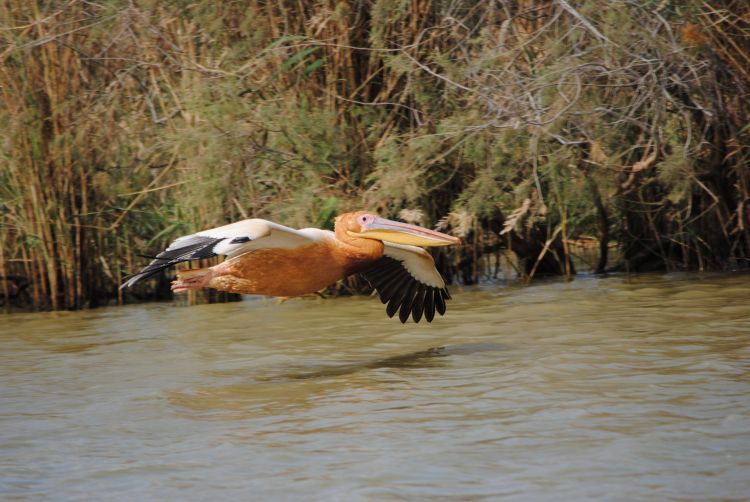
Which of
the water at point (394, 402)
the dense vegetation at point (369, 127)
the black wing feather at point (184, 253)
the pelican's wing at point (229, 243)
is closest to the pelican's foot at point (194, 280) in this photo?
the pelican's wing at point (229, 243)

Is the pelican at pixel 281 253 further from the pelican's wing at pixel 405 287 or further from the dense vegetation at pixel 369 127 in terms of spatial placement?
the dense vegetation at pixel 369 127

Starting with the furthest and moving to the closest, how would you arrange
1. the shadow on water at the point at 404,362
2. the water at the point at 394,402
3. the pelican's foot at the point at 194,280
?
the shadow on water at the point at 404,362 → the pelican's foot at the point at 194,280 → the water at the point at 394,402

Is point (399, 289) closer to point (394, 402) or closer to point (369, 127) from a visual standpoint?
point (394, 402)

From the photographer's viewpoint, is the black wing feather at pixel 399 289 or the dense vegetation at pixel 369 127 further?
the dense vegetation at pixel 369 127

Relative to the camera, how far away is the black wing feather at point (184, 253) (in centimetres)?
600

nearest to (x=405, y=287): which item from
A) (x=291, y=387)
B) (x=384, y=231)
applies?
(x=384, y=231)

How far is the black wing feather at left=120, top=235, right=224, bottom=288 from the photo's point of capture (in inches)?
236

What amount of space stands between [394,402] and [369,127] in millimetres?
4565

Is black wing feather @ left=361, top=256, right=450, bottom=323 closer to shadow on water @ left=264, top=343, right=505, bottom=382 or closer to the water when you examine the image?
the water

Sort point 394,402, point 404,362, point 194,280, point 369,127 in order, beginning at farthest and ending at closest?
point 369,127 < point 404,362 < point 194,280 < point 394,402

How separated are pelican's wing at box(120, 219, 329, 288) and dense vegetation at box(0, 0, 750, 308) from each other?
8.50 ft

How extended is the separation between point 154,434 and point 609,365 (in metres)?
2.65

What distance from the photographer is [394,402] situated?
5.77 metres

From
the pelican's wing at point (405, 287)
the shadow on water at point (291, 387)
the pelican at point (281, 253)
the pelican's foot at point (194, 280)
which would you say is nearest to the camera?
the shadow on water at point (291, 387)
